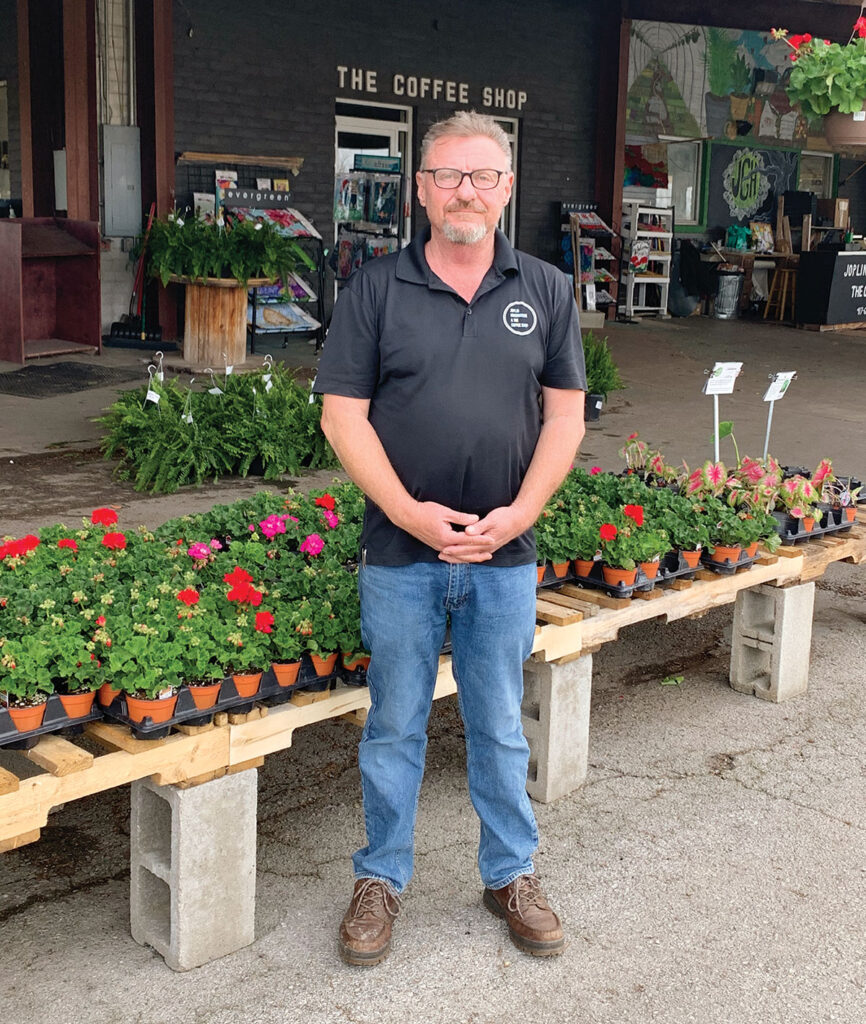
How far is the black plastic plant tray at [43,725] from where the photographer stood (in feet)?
8.80

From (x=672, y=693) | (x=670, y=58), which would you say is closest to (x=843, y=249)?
(x=670, y=58)

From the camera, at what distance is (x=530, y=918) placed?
294cm

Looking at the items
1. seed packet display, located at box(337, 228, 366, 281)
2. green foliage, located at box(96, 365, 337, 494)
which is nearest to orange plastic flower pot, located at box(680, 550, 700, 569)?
green foliage, located at box(96, 365, 337, 494)

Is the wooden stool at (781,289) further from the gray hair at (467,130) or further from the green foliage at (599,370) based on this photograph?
the gray hair at (467,130)

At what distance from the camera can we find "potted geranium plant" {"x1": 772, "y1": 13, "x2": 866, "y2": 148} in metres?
5.13

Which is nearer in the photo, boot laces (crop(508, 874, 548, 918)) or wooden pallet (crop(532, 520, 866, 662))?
boot laces (crop(508, 874, 548, 918))

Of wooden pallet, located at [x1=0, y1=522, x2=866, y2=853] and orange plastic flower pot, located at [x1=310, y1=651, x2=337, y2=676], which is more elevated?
orange plastic flower pot, located at [x1=310, y1=651, x2=337, y2=676]

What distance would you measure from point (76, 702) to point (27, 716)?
120 mm

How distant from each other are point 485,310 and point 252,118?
1132 centimetres

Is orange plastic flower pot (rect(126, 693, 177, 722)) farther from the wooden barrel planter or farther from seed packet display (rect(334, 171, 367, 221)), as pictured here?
seed packet display (rect(334, 171, 367, 221))

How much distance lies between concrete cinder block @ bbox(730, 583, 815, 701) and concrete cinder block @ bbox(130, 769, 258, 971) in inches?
88.7

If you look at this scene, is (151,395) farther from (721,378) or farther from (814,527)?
(814,527)

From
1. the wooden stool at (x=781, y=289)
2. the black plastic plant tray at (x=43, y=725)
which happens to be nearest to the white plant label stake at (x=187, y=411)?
the black plastic plant tray at (x=43, y=725)

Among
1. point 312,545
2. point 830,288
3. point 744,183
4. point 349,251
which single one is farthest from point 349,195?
point 312,545
